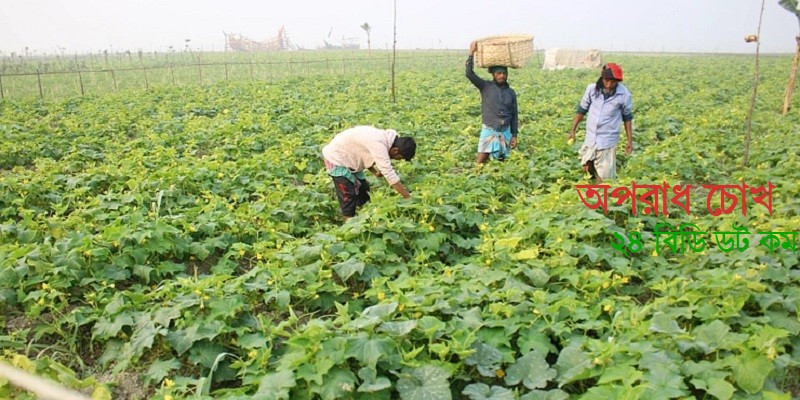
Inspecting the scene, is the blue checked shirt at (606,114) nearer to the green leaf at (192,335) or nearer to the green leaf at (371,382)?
the green leaf at (371,382)

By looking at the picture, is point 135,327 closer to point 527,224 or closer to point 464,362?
point 464,362

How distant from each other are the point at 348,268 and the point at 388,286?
0.35 meters

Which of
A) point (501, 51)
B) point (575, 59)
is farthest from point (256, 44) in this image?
point (501, 51)

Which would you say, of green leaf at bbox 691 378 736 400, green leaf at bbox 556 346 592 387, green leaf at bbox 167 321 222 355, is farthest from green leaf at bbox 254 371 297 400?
green leaf at bbox 691 378 736 400

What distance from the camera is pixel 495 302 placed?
3.57 metres

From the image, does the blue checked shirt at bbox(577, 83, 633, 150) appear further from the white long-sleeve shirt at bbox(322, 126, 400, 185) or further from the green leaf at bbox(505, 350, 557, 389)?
the green leaf at bbox(505, 350, 557, 389)

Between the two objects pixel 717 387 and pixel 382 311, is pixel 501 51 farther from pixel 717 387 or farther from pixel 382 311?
pixel 717 387

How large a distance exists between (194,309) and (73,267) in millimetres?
1279

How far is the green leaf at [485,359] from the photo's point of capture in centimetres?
285

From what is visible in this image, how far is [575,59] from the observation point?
31984mm

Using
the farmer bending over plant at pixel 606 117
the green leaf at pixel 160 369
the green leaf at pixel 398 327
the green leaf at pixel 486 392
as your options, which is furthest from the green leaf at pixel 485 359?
the farmer bending over plant at pixel 606 117

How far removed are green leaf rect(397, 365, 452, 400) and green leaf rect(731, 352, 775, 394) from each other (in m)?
1.37

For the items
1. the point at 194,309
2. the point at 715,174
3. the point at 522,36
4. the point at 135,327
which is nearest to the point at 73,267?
the point at 135,327

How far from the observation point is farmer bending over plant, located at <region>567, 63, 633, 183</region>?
6.00 meters
